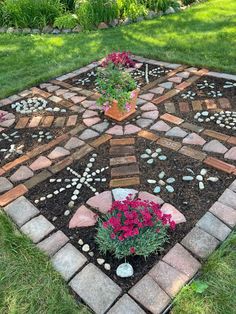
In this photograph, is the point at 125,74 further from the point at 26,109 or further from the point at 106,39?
the point at 106,39

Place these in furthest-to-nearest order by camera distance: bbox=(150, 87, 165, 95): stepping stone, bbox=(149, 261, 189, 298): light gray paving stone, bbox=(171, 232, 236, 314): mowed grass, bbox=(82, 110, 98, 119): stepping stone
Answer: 1. bbox=(150, 87, 165, 95): stepping stone
2. bbox=(82, 110, 98, 119): stepping stone
3. bbox=(149, 261, 189, 298): light gray paving stone
4. bbox=(171, 232, 236, 314): mowed grass

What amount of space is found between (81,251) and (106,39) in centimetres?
585

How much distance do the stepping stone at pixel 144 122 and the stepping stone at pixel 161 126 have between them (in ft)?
0.31

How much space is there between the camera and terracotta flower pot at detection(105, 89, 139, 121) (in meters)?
4.54

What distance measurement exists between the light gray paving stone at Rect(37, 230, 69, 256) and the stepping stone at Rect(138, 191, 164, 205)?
85 cm

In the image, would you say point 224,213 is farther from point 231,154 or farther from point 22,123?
point 22,123

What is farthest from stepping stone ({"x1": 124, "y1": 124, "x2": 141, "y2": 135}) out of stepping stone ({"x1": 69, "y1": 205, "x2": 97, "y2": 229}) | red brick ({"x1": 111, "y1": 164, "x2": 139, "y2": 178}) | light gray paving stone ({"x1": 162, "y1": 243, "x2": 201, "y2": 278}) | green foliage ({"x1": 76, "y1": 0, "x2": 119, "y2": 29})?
green foliage ({"x1": 76, "y1": 0, "x2": 119, "y2": 29})

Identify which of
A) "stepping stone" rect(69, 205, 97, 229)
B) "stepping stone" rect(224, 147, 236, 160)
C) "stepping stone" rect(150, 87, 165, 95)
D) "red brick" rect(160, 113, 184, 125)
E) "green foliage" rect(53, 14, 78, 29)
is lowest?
"stepping stone" rect(69, 205, 97, 229)

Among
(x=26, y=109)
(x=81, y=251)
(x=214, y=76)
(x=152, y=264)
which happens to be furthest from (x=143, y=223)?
(x=214, y=76)

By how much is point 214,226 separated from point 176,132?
1.57 m

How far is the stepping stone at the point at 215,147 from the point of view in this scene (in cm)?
391

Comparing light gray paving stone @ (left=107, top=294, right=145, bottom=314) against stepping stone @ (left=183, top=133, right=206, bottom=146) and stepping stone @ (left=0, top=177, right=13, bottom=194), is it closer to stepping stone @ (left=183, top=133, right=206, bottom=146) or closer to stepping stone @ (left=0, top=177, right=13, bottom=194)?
stepping stone @ (left=0, top=177, right=13, bottom=194)

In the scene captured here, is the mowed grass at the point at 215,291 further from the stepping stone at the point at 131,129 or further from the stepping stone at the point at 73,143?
the stepping stone at the point at 73,143

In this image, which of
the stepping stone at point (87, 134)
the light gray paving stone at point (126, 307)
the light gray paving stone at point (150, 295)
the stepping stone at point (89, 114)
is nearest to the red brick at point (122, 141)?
the stepping stone at point (87, 134)
